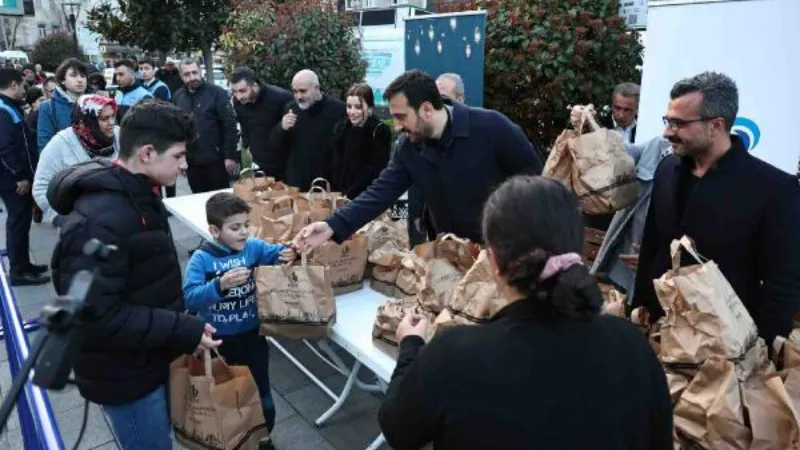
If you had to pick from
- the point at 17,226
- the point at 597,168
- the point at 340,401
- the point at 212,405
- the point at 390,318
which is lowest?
the point at 340,401

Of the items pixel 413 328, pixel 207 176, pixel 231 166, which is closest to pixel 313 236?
pixel 413 328

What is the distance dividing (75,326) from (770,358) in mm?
1902

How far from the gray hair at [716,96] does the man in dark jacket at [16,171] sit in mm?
5083

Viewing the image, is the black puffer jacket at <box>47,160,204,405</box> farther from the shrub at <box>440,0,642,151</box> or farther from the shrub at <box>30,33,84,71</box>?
the shrub at <box>30,33,84,71</box>

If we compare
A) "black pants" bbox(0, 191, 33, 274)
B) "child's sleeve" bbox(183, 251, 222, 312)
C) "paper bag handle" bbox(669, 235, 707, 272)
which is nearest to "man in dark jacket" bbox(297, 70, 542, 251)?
"child's sleeve" bbox(183, 251, 222, 312)

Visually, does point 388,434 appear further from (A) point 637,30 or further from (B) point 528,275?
(A) point 637,30

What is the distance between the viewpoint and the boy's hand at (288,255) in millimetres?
2445

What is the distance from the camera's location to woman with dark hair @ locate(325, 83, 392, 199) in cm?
421

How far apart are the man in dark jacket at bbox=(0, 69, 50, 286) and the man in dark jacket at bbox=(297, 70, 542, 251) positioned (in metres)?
3.68

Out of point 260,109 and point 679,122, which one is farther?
point 260,109

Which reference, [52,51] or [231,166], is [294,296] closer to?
[231,166]

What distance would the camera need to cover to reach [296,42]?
6578 millimetres

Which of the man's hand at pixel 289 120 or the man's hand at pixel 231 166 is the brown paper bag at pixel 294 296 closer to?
the man's hand at pixel 289 120

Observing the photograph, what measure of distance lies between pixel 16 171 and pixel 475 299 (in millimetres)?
4624
